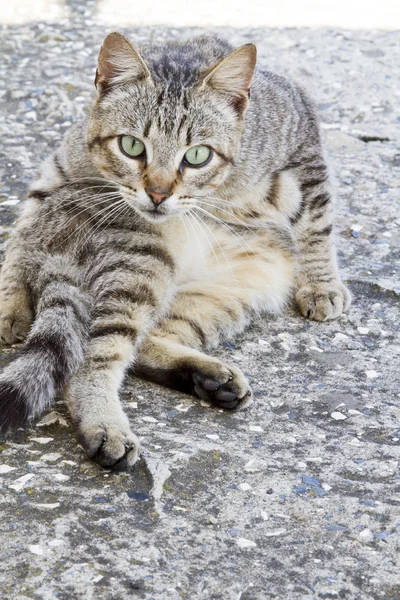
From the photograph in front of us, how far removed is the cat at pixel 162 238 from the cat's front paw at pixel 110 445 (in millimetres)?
13

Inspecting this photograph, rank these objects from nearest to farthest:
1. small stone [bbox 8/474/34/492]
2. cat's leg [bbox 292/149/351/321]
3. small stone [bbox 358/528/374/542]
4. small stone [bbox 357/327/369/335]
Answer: small stone [bbox 358/528/374/542]
small stone [bbox 8/474/34/492]
small stone [bbox 357/327/369/335]
cat's leg [bbox 292/149/351/321]

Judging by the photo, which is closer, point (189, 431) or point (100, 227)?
point (189, 431)

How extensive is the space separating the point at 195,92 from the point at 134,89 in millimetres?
224

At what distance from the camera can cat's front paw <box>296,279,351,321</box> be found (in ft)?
11.7

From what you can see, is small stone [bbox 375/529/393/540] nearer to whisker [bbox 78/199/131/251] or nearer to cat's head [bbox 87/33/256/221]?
cat's head [bbox 87/33/256/221]

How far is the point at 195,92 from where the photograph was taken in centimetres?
316

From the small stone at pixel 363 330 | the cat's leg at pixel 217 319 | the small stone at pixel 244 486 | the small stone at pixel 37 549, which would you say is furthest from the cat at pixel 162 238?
the small stone at pixel 37 549

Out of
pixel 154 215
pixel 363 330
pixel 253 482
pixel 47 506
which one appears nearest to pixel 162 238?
pixel 154 215

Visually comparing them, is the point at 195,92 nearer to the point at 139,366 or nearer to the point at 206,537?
the point at 139,366

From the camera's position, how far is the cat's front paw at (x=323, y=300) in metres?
3.56

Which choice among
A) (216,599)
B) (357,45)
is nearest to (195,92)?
(216,599)

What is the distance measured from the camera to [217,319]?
11.1ft

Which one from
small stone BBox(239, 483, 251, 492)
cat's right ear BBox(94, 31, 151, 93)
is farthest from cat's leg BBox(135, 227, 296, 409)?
cat's right ear BBox(94, 31, 151, 93)

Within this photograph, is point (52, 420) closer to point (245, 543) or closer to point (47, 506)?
point (47, 506)
